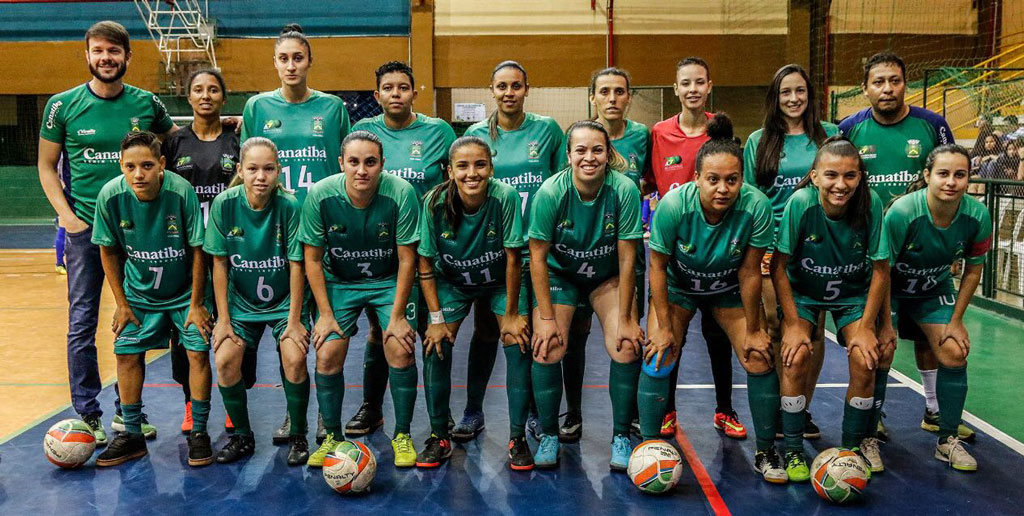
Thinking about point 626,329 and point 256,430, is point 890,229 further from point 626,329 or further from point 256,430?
point 256,430

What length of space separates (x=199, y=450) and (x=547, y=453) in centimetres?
163

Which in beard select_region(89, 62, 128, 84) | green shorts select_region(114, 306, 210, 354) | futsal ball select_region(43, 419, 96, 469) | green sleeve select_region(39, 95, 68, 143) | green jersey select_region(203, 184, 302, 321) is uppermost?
beard select_region(89, 62, 128, 84)

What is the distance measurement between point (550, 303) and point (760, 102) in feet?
41.0

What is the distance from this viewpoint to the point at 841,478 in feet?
10.8

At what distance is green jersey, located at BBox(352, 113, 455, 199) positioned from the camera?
14.3 feet

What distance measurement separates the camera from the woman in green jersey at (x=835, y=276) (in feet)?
11.7

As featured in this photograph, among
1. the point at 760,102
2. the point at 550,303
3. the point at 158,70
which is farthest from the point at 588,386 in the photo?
the point at 158,70

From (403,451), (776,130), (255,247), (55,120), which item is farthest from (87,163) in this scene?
(776,130)

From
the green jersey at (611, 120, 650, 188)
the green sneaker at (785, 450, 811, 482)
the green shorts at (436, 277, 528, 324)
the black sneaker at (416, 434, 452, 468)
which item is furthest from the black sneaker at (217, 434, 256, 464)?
the green sneaker at (785, 450, 811, 482)

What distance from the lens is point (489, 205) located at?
3807 mm

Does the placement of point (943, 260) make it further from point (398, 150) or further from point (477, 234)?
point (398, 150)

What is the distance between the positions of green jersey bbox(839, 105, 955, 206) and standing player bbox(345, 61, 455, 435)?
2.17 meters

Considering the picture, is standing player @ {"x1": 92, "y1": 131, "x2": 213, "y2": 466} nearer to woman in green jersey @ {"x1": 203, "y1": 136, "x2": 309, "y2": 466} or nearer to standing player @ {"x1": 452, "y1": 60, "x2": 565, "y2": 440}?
woman in green jersey @ {"x1": 203, "y1": 136, "x2": 309, "y2": 466}

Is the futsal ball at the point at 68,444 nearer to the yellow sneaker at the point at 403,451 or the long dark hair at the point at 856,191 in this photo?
the yellow sneaker at the point at 403,451
